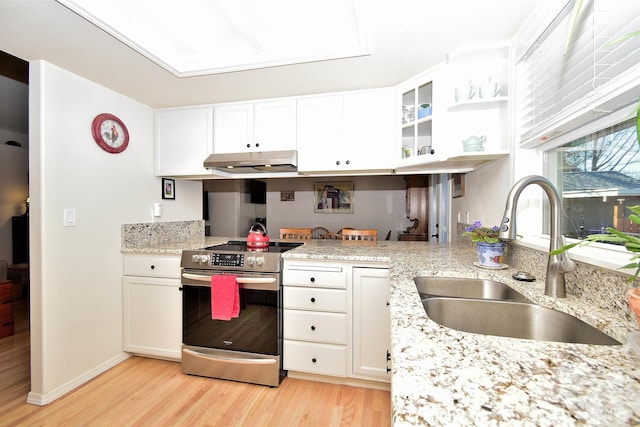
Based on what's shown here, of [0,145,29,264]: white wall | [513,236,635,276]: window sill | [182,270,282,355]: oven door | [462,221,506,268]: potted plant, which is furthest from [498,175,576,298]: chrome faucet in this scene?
[0,145,29,264]: white wall

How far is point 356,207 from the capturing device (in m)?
5.70

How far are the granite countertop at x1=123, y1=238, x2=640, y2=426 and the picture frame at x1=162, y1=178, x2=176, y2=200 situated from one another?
253 centimetres

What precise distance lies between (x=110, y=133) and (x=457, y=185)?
9.78 feet

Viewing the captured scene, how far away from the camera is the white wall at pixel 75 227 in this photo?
1790 mm

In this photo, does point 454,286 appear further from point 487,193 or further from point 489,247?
point 487,193

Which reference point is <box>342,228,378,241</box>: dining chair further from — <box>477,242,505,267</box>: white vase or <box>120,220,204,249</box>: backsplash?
<box>120,220,204,249</box>: backsplash

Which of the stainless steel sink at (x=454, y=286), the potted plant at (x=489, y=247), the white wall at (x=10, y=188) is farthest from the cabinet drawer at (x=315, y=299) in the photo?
the white wall at (x=10, y=188)

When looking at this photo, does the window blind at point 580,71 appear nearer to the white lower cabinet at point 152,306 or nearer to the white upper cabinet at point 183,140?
the white upper cabinet at point 183,140

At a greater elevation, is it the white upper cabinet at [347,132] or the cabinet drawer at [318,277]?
the white upper cabinet at [347,132]

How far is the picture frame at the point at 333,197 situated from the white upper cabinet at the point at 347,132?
11.1ft

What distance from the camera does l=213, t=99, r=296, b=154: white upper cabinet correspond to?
238cm

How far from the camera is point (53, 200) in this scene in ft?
6.00

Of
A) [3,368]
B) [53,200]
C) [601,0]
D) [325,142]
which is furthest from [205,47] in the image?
[3,368]

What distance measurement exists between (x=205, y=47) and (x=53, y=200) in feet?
4.45
